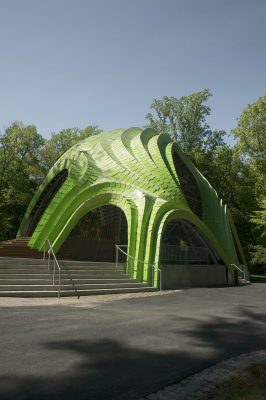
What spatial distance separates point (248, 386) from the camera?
16.4 ft

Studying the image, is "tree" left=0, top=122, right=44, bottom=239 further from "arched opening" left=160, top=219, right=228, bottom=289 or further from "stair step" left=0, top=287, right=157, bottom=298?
"stair step" left=0, top=287, right=157, bottom=298

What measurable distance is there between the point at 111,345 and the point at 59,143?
4430cm

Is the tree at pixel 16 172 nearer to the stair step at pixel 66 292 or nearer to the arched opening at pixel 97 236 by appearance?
the arched opening at pixel 97 236

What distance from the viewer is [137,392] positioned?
15.7 ft

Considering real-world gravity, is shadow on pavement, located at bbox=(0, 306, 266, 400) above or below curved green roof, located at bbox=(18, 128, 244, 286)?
below

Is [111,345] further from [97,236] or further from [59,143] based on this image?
[59,143]

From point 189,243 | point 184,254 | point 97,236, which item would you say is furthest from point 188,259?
point 97,236

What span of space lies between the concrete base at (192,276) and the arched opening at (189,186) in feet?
24.3

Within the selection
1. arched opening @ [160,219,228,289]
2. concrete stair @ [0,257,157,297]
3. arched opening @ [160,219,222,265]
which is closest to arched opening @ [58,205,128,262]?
arched opening @ [160,219,228,289]

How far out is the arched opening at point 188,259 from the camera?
20078mm

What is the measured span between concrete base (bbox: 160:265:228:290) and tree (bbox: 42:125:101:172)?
28366 mm

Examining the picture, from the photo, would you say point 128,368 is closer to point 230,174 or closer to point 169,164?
point 169,164

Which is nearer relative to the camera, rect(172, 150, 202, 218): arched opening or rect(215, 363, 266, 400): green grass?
rect(215, 363, 266, 400): green grass

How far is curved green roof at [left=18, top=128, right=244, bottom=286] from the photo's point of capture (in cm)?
2027
